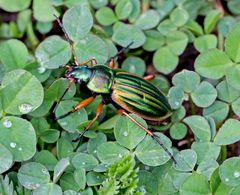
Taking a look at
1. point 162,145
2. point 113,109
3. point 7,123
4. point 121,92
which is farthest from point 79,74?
point 162,145

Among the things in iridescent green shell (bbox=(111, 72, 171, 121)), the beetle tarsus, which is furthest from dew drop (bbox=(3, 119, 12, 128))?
the beetle tarsus

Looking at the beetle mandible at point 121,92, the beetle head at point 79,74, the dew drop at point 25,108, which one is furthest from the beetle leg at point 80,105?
the dew drop at point 25,108

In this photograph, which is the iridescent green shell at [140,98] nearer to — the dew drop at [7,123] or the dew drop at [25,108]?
the dew drop at [25,108]

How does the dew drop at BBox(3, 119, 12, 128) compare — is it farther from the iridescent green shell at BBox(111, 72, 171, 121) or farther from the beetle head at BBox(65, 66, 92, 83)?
the iridescent green shell at BBox(111, 72, 171, 121)

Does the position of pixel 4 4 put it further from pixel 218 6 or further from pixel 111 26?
pixel 218 6

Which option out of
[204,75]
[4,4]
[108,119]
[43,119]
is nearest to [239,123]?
[204,75]

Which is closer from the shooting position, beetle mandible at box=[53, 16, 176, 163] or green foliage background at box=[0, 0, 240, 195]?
green foliage background at box=[0, 0, 240, 195]
